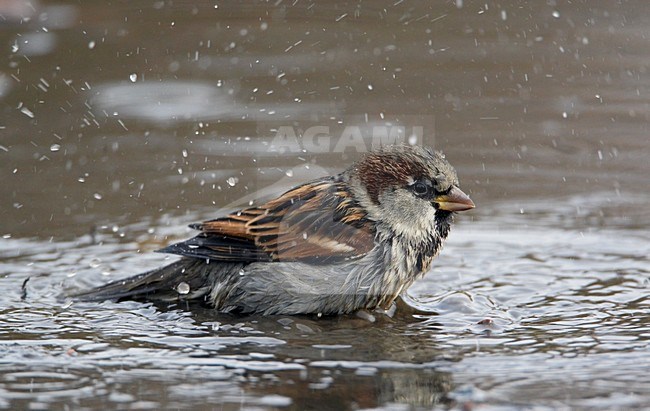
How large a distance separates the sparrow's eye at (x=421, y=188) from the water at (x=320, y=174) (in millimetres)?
569

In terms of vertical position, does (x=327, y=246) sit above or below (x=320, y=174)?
below

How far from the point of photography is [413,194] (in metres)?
5.55

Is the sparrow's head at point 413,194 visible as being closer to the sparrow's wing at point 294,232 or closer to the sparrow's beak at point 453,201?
the sparrow's beak at point 453,201

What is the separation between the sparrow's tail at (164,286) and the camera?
5673 millimetres

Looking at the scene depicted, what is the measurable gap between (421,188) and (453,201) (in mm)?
180

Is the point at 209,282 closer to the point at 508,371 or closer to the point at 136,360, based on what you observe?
the point at 136,360

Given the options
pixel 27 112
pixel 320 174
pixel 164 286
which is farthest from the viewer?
pixel 27 112

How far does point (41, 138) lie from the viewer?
810 centimetres

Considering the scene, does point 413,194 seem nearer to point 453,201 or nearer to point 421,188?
point 421,188

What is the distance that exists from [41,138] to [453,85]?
3.56m

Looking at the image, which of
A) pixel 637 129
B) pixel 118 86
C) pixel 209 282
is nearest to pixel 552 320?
pixel 209 282

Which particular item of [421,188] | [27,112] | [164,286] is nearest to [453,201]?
[421,188]

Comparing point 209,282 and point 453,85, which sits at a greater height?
point 453,85

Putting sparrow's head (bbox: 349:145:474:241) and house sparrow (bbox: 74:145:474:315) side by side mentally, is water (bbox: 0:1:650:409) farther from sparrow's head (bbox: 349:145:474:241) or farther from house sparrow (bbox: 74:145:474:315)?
sparrow's head (bbox: 349:145:474:241)
